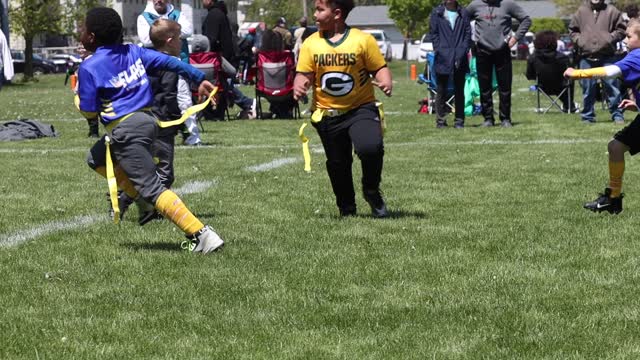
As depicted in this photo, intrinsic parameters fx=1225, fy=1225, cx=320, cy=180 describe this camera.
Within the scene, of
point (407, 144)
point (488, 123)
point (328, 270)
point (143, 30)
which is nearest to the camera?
point (328, 270)

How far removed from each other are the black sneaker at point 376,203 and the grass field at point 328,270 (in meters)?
0.12

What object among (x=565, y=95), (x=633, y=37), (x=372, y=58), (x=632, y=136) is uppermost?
(x=633, y=37)

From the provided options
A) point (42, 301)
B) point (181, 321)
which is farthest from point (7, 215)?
point (181, 321)

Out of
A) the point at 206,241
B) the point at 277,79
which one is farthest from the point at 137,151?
the point at 277,79

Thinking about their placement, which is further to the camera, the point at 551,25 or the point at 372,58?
the point at 551,25

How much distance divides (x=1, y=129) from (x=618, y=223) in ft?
39.2

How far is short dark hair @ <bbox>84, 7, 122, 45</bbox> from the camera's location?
25.1 feet

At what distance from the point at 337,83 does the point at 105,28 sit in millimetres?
1930

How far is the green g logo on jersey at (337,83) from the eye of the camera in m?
8.84

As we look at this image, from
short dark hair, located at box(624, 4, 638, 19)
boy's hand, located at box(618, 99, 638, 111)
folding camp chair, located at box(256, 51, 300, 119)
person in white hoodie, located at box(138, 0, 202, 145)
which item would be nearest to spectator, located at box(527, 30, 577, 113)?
short dark hair, located at box(624, 4, 638, 19)

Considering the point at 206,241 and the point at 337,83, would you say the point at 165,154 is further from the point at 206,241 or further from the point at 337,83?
the point at 206,241

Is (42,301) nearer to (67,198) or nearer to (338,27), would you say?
(338,27)

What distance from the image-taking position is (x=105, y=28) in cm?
763

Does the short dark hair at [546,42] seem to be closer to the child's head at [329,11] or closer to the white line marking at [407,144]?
the white line marking at [407,144]
